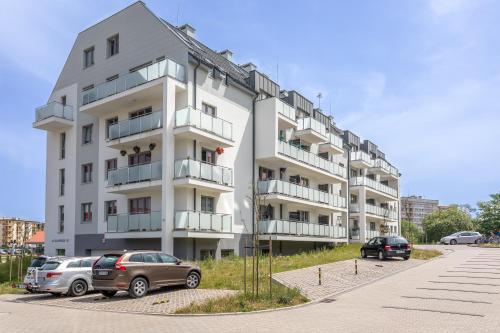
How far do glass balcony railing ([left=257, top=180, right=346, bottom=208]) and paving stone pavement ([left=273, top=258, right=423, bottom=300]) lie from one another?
23.9ft

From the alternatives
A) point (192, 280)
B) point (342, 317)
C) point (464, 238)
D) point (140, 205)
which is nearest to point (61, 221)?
point (140, 205)

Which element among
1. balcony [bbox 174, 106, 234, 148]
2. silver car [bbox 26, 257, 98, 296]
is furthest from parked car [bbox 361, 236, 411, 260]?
silver car [bbox 26, 257, 98, 296]

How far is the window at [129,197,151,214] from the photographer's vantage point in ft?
93.8

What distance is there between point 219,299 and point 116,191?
1560 cm

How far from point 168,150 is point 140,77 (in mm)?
4565

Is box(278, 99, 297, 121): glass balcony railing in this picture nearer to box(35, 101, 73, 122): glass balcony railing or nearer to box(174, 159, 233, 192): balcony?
box(174, 159, 233, 192): balcony

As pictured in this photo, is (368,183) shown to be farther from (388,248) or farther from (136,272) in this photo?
(136,272)

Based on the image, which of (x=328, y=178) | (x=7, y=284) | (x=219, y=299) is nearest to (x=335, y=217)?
(x=328, y=178)

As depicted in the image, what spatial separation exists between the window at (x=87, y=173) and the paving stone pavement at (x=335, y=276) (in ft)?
54.2

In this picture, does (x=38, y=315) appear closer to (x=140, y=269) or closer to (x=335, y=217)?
(x=140, y=269)

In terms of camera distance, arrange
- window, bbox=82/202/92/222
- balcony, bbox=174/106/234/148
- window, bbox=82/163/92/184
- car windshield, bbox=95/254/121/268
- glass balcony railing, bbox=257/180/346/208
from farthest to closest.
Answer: window, bbox=82/163/92/184
glass balcony railing, bbox=257/180/346/208
window, bbox=82/202/92/222
balcony, bbox=174/106/234/148
car windshield, bbox=95/254/121/268

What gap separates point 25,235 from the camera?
2977cm

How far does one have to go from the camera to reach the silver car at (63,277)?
721 inches

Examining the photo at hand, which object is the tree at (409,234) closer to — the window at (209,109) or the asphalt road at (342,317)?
the window at (209,109)
